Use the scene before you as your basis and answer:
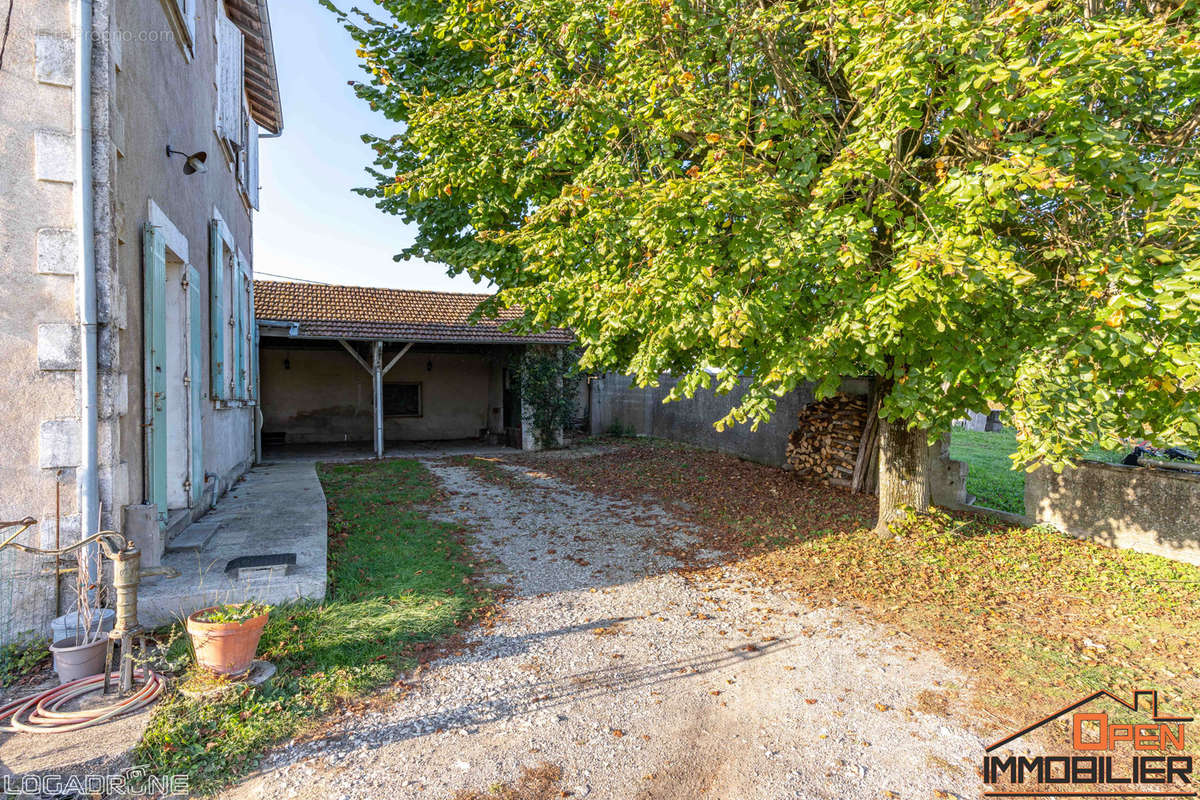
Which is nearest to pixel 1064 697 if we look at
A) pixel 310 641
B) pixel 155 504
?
pixel 310 641

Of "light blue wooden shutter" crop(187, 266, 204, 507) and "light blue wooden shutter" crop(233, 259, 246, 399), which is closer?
"light blue wooden shutter" crop(187, 266, 204, 507)

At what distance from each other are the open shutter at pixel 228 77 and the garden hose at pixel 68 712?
5.97 meters

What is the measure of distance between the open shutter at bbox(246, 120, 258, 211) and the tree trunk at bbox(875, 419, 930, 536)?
9.50 meters

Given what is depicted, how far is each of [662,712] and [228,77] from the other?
26.3ft

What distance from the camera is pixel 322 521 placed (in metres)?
5.71

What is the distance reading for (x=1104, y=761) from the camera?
2.78 meters

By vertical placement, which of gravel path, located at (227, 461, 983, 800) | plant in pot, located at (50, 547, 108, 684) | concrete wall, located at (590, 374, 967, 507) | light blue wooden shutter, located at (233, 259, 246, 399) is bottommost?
gravel path, located at (227, 461, 983, 800)

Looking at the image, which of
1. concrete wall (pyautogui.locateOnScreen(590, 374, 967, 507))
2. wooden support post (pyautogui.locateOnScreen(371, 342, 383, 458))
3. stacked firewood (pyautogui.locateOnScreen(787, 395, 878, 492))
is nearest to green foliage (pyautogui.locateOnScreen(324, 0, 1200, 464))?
concrete wall (pyautogui.locateOnScreen(590, 374, 967, 507))

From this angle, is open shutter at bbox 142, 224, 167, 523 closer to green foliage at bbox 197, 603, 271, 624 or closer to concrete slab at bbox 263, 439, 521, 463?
green foliage at bbox 197, 603, 271, 624

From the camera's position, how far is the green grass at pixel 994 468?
7.86m

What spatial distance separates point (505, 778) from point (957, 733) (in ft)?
7.35

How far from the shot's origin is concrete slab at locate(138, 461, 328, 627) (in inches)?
147

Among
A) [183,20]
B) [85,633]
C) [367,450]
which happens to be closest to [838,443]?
[85,633]

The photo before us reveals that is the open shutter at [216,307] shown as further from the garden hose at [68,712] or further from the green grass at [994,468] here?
the green grass at [994,468]
